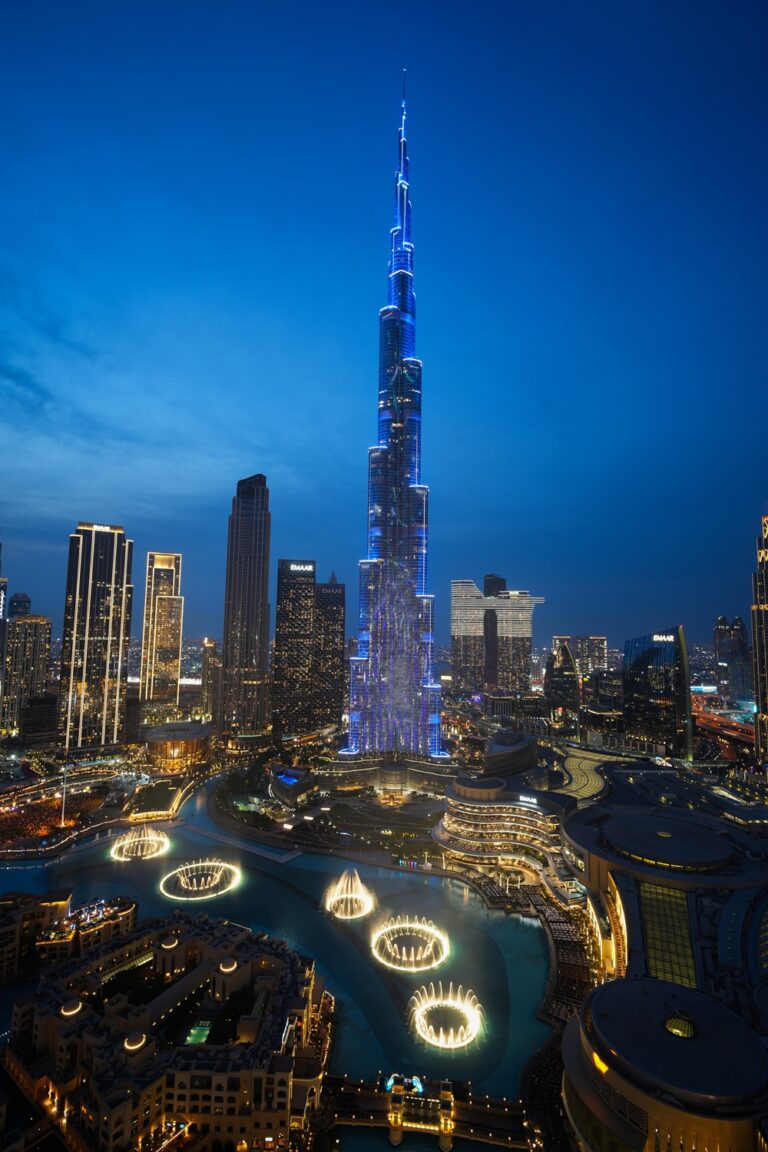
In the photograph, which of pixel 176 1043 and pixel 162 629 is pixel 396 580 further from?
pixel 162 629

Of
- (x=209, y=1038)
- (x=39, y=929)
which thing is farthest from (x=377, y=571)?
(x=209, y=1038)

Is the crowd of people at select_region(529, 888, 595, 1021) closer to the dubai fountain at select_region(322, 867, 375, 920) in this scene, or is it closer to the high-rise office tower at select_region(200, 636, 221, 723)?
the dubai fountain at select_region(322, 867, 375, 920)

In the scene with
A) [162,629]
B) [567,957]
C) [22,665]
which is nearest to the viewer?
[567,957]

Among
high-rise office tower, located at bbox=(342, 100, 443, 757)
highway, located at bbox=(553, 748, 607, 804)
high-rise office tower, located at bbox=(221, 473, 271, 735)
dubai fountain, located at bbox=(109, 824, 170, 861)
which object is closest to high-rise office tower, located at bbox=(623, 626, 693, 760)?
highway, located at bbox=(553, 748, 607, 804)

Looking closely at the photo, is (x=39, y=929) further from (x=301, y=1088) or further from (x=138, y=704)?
(x=138, y=704)

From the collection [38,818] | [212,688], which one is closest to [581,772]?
[38,818]

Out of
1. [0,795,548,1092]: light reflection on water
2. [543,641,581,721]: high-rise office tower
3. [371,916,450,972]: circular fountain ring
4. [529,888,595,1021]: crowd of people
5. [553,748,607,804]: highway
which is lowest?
[0,795,548,1092]: light reflection on water

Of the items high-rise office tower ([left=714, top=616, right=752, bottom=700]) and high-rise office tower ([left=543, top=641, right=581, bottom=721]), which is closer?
high-rise office tower ([left=543, top=641, right=581, bottom=721])

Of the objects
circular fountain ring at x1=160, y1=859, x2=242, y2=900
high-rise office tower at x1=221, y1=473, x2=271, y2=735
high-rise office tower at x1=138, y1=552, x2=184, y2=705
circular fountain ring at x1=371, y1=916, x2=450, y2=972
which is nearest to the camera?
circular fountain ring at x1=371, y1=916, x2=450, y2=972
